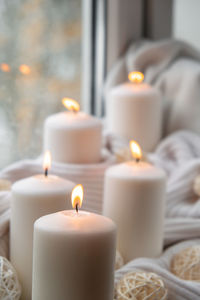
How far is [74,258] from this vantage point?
0.51m

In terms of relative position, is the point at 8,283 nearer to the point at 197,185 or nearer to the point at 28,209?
the point at 28,209

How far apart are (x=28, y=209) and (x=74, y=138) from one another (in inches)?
11.3

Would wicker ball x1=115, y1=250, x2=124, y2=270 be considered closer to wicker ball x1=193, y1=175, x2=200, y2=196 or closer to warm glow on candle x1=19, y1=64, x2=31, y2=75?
wicker ball x1=193, y1=175, x2=200, y2=196

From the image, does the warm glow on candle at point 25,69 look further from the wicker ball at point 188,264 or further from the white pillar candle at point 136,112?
the wicker ball at point 188,264

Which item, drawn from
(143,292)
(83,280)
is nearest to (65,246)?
(83,280)

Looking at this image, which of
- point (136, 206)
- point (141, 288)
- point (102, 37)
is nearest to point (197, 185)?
point (136, 206)

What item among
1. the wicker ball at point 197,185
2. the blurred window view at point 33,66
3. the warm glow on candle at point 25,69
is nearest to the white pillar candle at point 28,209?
the wicker ball at point 197,185

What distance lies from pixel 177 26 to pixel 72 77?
0.47 metres

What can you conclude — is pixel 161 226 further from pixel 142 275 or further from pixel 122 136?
pixel 122 136

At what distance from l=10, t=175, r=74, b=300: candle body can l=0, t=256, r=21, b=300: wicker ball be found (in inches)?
1.3

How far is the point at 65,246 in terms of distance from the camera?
505mm

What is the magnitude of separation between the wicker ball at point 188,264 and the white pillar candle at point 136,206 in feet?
0.18

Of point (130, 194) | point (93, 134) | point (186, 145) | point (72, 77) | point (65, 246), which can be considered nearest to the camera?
point (65, 246)

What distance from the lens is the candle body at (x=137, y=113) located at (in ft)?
3.80
